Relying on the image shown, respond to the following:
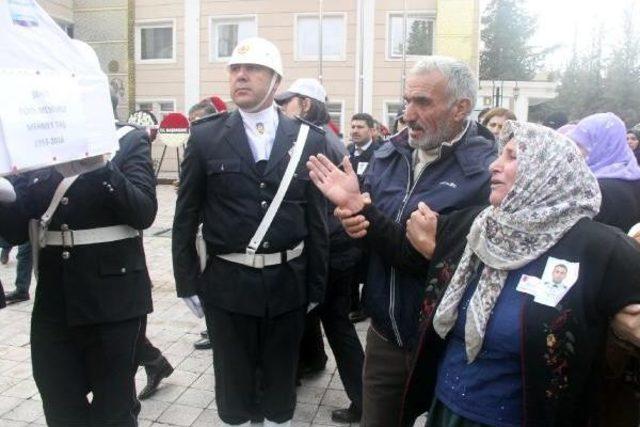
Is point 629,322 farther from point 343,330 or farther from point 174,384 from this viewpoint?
point 174,384

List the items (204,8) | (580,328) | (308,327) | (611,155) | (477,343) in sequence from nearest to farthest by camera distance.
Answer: (580,328) → (477,343) → (611,155) → (308,327) → (204,8)

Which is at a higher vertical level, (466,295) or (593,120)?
(593,120)

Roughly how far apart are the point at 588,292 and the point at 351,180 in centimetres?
105

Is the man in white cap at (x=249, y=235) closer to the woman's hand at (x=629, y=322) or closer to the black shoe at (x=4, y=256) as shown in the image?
the woman's hand at (x=629, y=322)

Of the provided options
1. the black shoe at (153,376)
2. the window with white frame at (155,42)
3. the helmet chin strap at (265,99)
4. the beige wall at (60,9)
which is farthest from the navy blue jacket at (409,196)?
the beige wall at (60,9)

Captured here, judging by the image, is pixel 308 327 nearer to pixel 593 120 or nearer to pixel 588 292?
pixel 593 120

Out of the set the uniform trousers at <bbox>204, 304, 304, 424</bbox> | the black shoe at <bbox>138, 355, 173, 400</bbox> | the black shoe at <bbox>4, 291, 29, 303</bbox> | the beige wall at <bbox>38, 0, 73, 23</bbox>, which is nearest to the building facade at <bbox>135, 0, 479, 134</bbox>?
Answer: the beige wall at <bbox>38, 0, 73, 23</bbox>

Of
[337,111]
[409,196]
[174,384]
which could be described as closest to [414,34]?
[337,111]

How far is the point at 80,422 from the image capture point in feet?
8.55

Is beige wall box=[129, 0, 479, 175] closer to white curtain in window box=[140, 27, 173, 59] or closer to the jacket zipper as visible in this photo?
white curtain in window box=[140, 27, 173, 59]

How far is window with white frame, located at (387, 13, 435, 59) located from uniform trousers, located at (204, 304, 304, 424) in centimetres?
1673

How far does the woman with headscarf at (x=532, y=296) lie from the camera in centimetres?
176

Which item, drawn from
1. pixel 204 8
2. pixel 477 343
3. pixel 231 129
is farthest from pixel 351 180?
pixel 204 8

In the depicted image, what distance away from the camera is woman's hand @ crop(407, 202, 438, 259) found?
2246 millimetres
